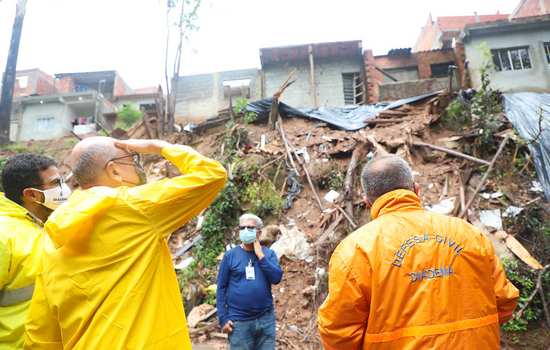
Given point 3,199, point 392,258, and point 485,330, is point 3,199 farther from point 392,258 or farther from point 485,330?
point 485,330

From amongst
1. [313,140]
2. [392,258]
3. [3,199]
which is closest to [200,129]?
[313,140]

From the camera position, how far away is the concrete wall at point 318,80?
747 inches

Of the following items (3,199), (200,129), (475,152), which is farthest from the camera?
(200,129)

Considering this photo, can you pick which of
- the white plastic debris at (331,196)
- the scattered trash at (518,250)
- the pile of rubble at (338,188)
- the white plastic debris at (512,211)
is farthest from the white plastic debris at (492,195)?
the white plastic debris at (331,196)

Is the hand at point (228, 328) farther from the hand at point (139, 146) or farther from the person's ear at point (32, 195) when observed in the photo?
the hand at point (139, 146)

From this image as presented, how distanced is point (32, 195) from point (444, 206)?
266 inches

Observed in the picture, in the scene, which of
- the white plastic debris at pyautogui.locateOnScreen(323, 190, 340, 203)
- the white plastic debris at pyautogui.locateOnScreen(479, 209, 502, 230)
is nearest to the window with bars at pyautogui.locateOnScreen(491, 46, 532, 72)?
the white plastic debris at pyautogui.locateOnScreen(479, 209, 502, 230)

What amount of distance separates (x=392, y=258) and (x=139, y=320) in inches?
47.2

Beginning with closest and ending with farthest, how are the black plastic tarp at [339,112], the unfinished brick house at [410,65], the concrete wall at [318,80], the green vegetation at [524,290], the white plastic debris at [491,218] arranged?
the green vegetation at [524,290] → the white plastic debris at [491,218] → the black plastic tarp at [339,112] → the unfinished brick house at [410,65] → the concrete wall at [318,80]

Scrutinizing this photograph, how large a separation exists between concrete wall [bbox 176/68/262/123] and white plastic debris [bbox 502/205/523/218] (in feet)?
53.7

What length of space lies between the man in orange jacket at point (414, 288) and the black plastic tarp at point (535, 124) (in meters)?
6.03

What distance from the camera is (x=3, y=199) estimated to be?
196cm

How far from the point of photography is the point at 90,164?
165 centimetres

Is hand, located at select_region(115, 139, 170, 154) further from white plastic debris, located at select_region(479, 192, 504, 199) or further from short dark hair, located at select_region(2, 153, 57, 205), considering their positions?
white plastic debris, located at select_region(479, 192, 504, 199)
